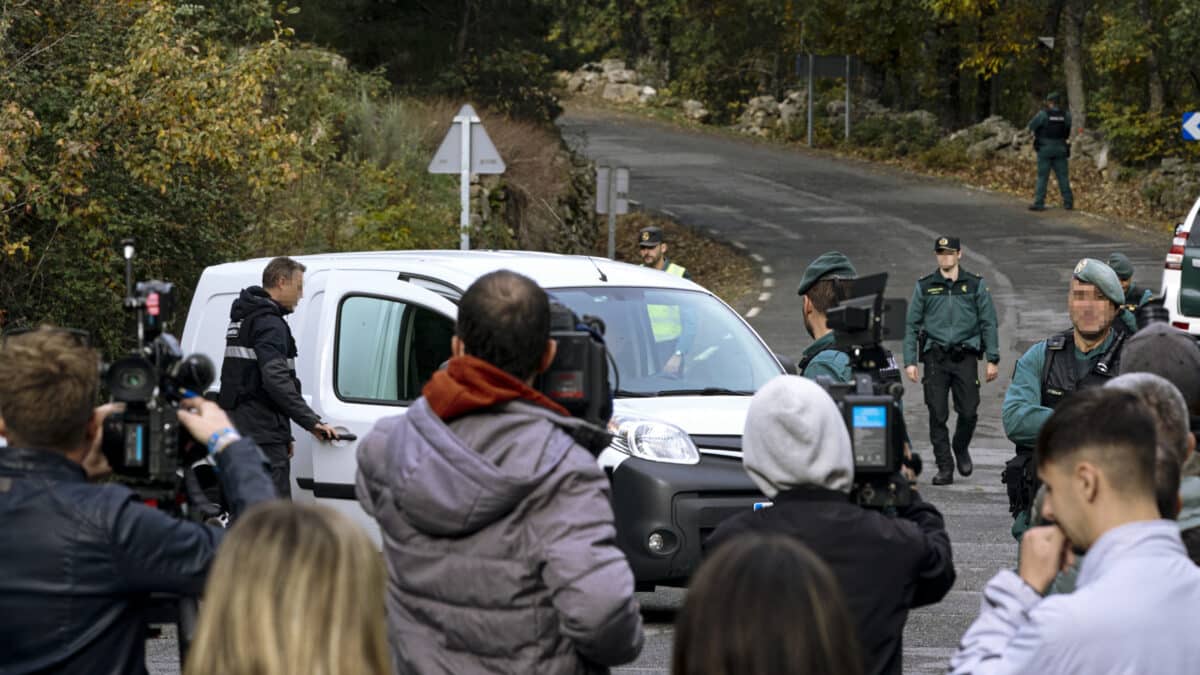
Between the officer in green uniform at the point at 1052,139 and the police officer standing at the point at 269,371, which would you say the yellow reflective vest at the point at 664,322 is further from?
the officer in green uniform at the point at 1052,139

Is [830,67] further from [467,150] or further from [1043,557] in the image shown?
[1043,557]

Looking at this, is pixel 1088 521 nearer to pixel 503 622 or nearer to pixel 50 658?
pixel 503 622

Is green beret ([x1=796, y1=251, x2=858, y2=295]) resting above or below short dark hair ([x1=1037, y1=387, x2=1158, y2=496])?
above

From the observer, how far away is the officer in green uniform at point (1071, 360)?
24.5 feet

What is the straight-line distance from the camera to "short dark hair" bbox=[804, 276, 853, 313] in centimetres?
737

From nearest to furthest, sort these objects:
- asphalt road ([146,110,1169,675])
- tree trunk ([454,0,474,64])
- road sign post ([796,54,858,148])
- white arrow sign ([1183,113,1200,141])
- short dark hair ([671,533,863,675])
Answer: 1. short dark hair ([671,533,863,675])
2. asphalt road ([146,110,1169,675])
3. white arrow sign ([1183,113,1200,141])
4. tree trunk ([454,0,474,64])
5. road sign post ([796,54,858,148])

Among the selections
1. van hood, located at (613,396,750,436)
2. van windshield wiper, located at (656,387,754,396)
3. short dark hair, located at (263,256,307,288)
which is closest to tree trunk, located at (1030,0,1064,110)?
van windshield wiper, located at (656,387,754,396)

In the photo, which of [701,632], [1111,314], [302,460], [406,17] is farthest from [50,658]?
[406,17]

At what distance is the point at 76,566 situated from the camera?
3848 millimetres

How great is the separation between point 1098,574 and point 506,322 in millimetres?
1558

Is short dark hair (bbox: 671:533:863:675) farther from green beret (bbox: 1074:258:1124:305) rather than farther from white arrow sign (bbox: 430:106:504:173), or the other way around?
white arrow sign (bbox: 430:106:504:173)

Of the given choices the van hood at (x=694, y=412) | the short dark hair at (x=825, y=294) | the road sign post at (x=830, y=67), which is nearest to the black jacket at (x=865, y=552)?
the short dark hair at (x=825, y=294)

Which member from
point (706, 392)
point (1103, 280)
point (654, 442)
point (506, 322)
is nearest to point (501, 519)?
point (506, 322)

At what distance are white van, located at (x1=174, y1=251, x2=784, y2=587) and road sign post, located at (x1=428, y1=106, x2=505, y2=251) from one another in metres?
8.30
